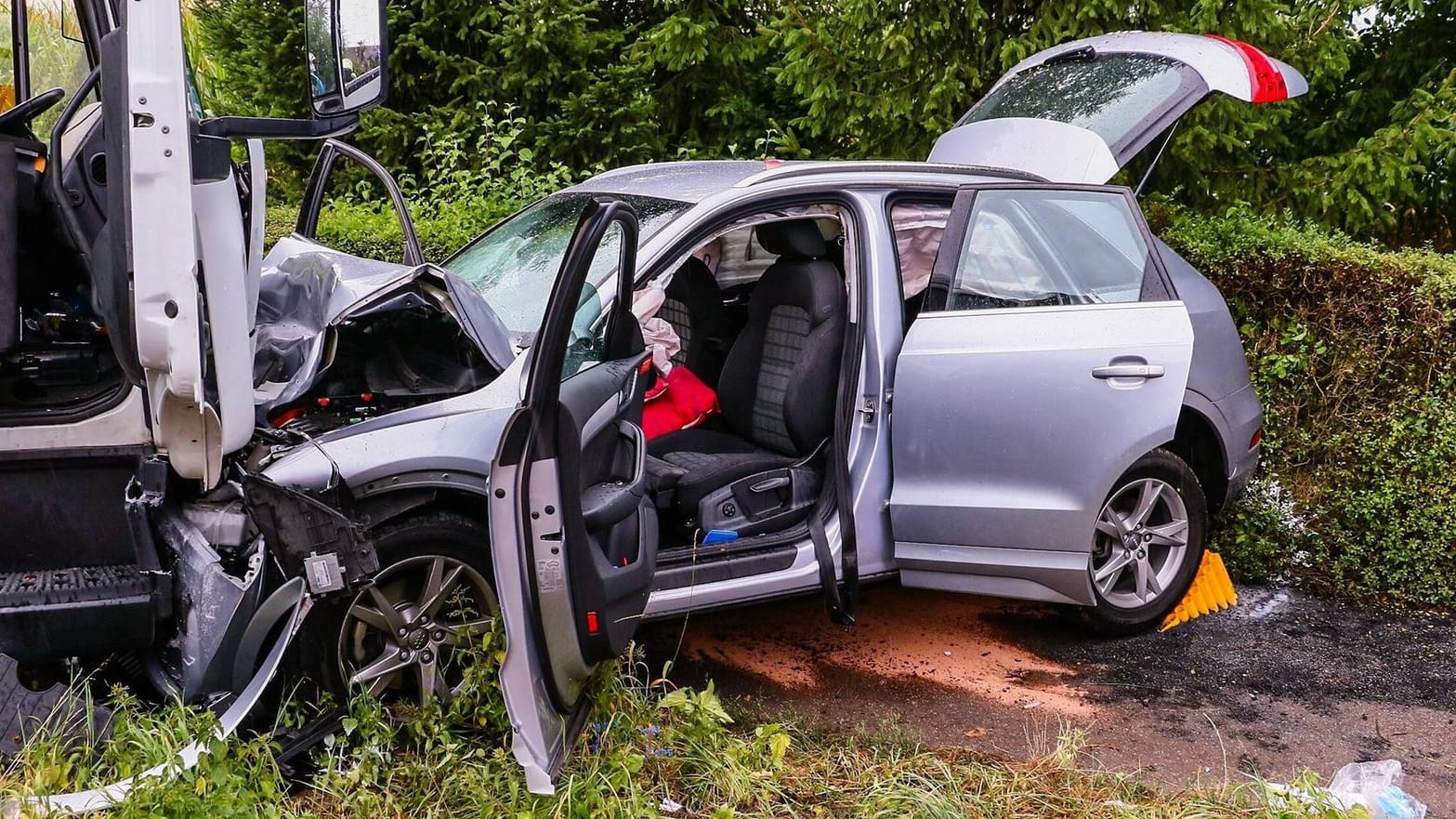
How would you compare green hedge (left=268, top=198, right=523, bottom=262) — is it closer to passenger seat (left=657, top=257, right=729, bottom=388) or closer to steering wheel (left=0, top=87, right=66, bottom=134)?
passenger seat (left=657, top=257, right=729, bottom=388)

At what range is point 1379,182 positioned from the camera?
21.7ft

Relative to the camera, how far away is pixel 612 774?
3447 mm

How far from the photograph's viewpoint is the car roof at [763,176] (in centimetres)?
443

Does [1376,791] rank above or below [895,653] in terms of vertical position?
above

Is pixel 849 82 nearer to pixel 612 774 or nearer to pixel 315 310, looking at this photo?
pixel 315 310

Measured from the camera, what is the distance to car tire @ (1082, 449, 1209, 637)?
4.81 metres

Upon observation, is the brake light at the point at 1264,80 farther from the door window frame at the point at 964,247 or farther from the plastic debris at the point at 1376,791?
the plastic debris at the point at 1376,791

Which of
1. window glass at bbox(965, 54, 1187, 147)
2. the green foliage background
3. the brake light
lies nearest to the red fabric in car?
window glass at bbox(965, 54, 1187, 147)

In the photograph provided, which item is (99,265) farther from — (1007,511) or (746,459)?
(1007,511)

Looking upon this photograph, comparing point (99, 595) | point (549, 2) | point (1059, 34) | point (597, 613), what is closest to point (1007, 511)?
point (597, 613)

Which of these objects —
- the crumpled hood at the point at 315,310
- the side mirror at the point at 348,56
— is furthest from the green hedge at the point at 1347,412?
the side mirror at the point at 348,56

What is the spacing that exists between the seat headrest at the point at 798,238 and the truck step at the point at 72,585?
8.16 ft

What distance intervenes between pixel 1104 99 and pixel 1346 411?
1765 mm

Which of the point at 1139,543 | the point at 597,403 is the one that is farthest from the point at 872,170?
the point at 1139,543
